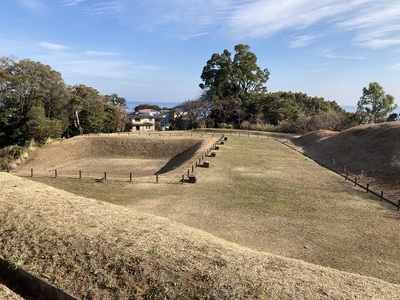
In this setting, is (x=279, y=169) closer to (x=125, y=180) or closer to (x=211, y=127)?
(x=125, y=180)

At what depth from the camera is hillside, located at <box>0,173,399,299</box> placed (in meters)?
5.55

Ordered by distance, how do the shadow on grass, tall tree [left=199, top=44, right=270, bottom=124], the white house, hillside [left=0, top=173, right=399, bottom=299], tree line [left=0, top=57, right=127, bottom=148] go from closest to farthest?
hillside [left=0, top=173, right=399, bottom=299] < the shadow on grass < tree line [left=0, top=57, right=127, bottom=148] < tall tree [left=199, top=44, right=270, bottom=124] < the white house

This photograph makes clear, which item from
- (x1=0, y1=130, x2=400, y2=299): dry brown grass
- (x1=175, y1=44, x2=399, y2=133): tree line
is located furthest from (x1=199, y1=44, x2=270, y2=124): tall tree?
(x1=0, y1=130, x2=400, y2=299): dry brown grass

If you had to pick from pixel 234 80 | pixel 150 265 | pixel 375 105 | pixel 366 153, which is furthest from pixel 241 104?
pixel 150 265

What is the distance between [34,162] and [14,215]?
24.8 meters

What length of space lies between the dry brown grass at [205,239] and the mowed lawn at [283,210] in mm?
52

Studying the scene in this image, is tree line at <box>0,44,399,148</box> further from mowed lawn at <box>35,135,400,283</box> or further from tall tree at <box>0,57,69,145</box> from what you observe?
mowed lawn at <box>35,135,400,283</box>

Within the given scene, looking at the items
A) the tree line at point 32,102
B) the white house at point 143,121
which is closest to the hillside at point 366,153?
the tree line at point 32,102

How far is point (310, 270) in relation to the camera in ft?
21.5

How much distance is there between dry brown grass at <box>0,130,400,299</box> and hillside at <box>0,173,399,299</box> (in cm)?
2

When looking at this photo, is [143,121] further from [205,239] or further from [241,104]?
[205,239]

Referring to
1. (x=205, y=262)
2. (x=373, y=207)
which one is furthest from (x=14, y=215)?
(x=373, y=207)

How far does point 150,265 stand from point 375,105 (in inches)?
1999

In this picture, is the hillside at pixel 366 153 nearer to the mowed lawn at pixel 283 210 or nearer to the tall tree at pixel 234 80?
the mowed lawn at pixel 283 210
